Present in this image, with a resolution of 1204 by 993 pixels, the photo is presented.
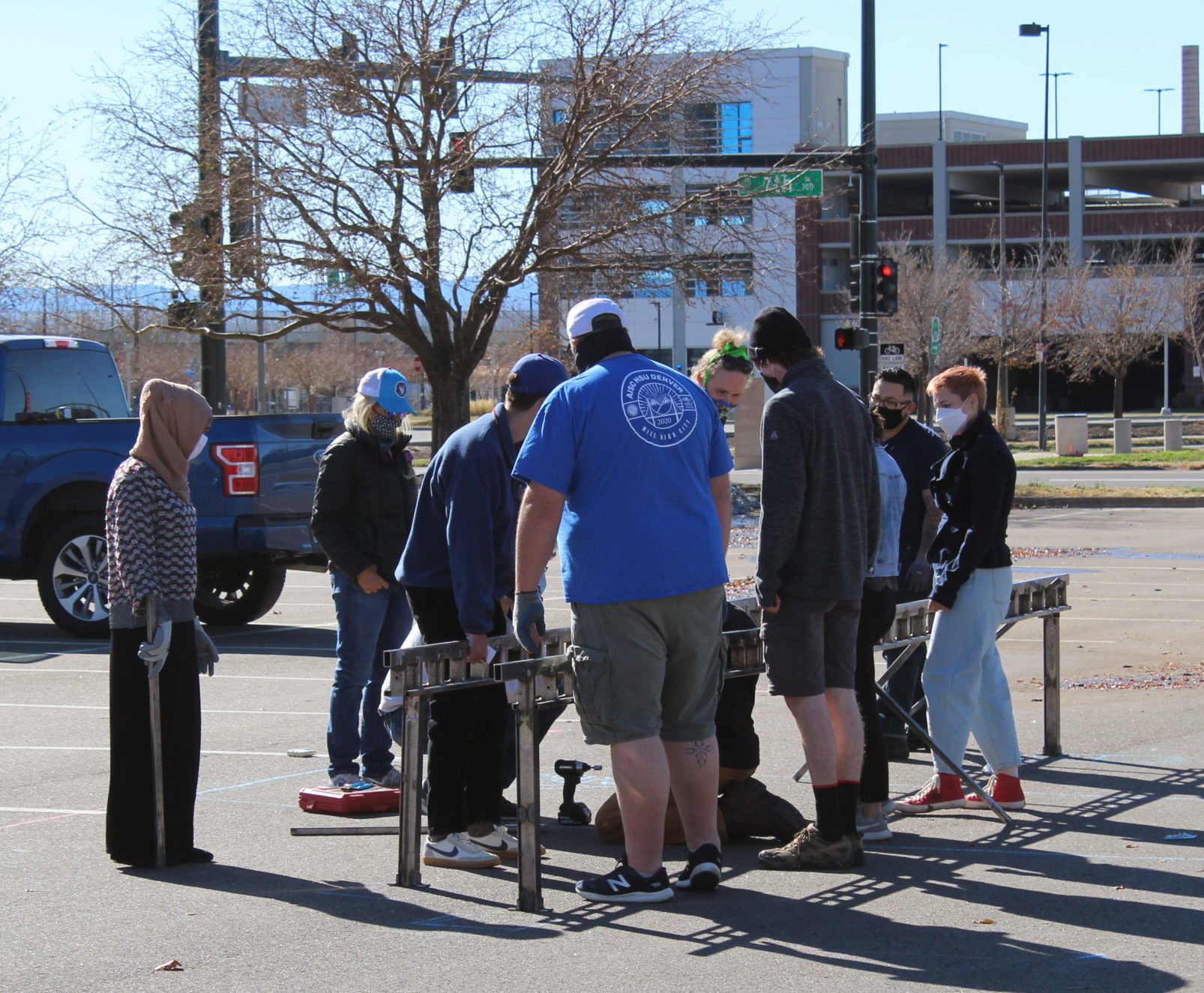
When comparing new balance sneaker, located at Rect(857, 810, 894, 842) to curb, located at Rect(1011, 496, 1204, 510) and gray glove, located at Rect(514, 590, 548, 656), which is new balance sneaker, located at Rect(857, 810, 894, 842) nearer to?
gray glove, located at Rect(514, 590, 548, 656)

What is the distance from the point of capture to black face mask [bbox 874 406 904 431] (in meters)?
7.80

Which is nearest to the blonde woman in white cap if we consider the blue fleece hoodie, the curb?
the blue fleece hoodie

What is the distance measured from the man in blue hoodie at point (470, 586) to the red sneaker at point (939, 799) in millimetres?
1833

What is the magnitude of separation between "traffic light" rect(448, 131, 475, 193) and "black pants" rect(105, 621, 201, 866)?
61.9 feet

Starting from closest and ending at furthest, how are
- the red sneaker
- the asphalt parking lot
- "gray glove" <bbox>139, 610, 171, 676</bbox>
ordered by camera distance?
the asphalt parking lot
"gray glove" <bbox>139, 610, 171, 676</bbox>
the red sneaker

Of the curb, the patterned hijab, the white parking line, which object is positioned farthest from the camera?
the curb

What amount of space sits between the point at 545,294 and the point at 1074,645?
1964 cm

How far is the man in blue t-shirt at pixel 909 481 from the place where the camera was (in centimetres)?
776

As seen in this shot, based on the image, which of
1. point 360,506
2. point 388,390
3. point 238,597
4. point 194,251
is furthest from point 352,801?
point 194,251

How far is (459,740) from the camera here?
246 inches

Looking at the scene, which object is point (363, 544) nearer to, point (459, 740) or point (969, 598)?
point (459, 740)

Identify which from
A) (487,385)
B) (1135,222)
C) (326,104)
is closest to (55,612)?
(326,104)

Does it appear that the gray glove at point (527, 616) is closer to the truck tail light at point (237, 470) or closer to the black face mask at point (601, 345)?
the black face mask at point (601, 345)

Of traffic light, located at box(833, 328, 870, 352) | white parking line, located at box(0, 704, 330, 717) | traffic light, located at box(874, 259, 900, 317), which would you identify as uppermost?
traffic light, located at box(874, 259, 900, 317)
